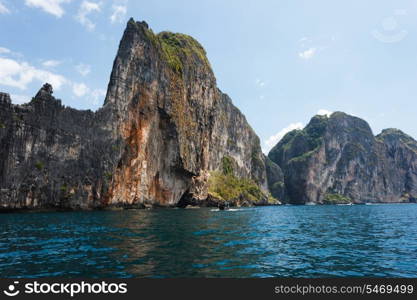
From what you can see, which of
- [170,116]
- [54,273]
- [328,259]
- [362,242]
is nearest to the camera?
[54,273]

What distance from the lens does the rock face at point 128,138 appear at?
62.8 meters

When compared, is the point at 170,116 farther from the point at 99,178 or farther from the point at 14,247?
the point at 14,247

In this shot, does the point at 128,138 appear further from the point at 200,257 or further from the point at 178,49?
the point at 200,257

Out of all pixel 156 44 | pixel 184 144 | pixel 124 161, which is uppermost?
pixel 156 44

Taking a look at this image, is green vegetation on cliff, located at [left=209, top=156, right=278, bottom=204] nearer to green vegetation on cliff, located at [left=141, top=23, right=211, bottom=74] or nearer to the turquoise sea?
green vegetation on cliff, located at [left=141, top=23, right=211, bottom=74]

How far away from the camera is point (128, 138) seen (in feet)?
279

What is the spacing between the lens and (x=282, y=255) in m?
18.2

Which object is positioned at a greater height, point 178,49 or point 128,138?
point 178,49

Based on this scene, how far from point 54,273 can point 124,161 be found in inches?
2852

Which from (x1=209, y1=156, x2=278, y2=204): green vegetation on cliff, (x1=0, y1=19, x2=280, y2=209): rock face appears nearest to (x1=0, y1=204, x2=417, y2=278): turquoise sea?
(x1=0, y1=19, x2=280, y2=209): rock face

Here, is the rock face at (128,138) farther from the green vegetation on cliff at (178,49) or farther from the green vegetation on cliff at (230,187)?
the green vegetation on cliff at (230,187)

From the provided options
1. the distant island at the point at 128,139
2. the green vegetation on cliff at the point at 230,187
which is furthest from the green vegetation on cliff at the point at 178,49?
the green vegetation on cliff at the point at 230,187

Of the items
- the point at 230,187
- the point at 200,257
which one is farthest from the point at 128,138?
the point at 200,257

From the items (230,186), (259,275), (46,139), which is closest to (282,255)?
(259,275)
